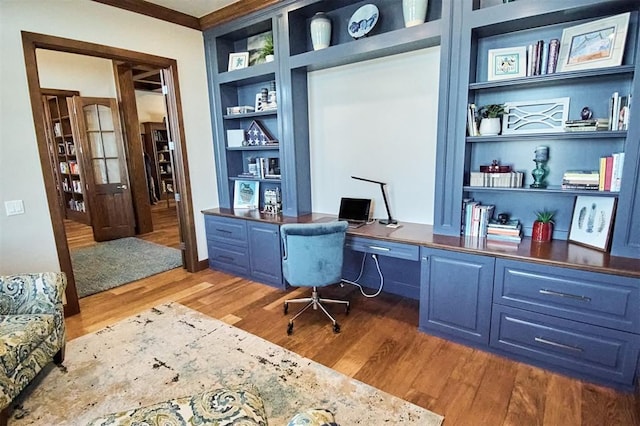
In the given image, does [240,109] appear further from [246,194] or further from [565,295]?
[565,295]

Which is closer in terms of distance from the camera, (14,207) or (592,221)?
(592,221)

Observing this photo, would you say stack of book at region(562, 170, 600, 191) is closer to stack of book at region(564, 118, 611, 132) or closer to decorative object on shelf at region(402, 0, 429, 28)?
stack of book at region(564, 118, 611, 132)

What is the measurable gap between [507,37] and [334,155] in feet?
5.70

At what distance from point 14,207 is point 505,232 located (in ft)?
12.5

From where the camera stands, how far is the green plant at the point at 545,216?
240 centimetres

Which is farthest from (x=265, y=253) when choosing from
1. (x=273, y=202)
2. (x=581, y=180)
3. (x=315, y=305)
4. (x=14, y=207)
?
(x=581, y=180)

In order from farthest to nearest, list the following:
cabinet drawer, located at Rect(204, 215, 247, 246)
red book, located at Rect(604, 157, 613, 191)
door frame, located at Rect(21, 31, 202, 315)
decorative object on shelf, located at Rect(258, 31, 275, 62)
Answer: cabinet drawer, located at Rect(204, 215, 247, 246) < decorative object on shelf, located at Rect(258, 31, 275, 62) < door frame, located at Rect(21, 31, 202, 315) < red book, located at Rect(604, 157, 613, 191)

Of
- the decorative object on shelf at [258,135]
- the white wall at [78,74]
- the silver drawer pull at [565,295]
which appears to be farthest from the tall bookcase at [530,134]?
the white wall at [78,74]

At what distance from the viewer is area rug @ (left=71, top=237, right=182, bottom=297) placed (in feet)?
12.5

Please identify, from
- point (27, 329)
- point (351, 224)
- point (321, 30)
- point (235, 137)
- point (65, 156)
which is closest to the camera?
point (27, 329)

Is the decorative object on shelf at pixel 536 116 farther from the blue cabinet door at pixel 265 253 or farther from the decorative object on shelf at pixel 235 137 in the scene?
the decorative object on shelf at pixel 235 137

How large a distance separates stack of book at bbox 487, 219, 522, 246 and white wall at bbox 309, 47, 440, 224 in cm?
57

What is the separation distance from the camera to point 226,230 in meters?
3.84

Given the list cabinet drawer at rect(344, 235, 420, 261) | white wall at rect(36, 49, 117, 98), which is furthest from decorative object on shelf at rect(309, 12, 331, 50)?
white wall at rect(36, 49, 117, 98)
